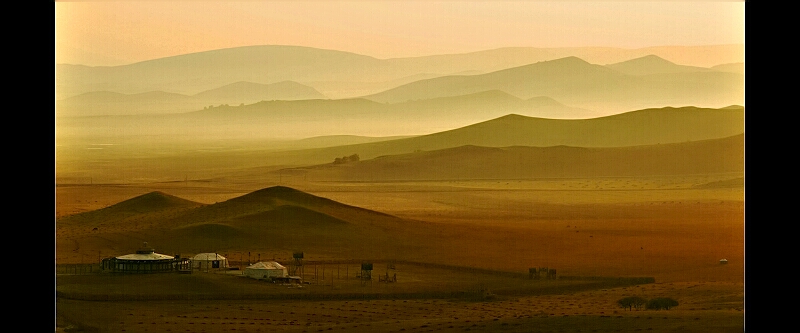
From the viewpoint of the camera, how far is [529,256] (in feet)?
38.9

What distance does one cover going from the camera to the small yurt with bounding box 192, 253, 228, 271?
38.5 ft

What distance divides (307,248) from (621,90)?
15.0ft

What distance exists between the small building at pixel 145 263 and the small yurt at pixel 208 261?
0.41 ft

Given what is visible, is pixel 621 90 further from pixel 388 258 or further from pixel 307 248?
pixel 307 248

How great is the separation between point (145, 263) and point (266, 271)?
1531 mm

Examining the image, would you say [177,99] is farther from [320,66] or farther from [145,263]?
[145,263]

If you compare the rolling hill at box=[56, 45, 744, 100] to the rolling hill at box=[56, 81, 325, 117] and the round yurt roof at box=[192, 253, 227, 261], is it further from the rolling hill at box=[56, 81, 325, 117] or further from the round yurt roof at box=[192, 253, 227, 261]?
the round yurt roof at box=[192, 253, 227, 261]

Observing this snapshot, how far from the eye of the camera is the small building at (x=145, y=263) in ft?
38.3

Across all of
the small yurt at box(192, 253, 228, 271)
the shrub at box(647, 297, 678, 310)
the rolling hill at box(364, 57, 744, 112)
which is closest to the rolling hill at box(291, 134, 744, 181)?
the rolling hill at box(364, 57, 744, 112)

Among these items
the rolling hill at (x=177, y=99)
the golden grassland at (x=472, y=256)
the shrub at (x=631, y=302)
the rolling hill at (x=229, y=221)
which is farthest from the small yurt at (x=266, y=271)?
the shrub at (x=631, y=302)

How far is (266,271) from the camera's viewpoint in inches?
462

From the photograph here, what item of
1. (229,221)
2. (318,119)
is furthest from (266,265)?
(318,119)
